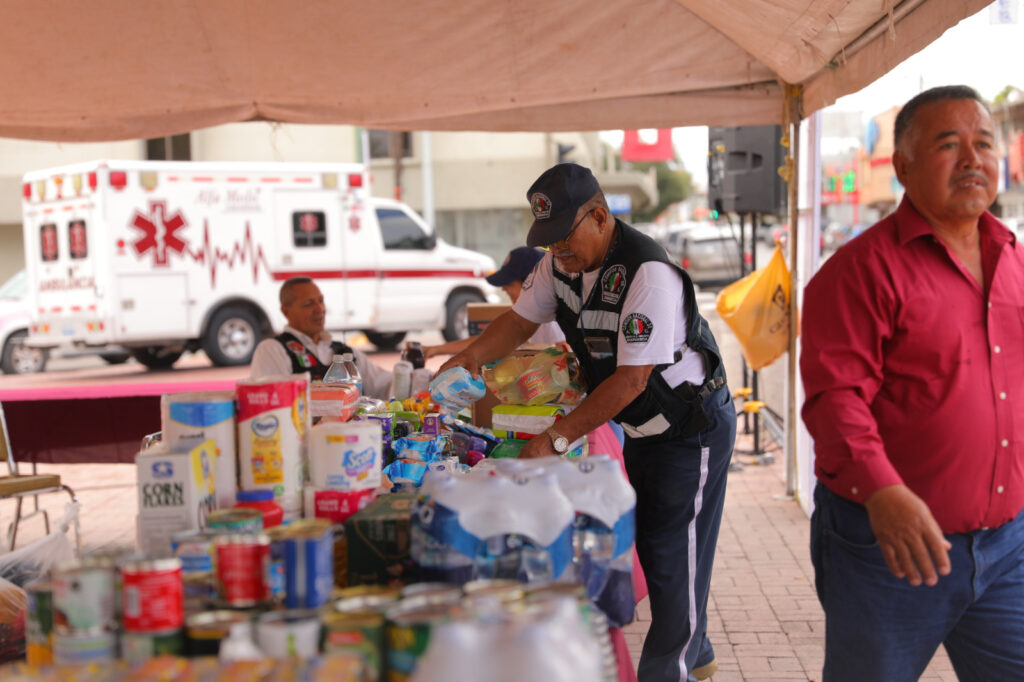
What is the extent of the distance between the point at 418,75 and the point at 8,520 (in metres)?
4.83

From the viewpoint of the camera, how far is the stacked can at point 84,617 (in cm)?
163

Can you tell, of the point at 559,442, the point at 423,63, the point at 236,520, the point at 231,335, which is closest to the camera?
the point at 236,520

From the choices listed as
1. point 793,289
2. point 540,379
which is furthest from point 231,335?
point 540,379

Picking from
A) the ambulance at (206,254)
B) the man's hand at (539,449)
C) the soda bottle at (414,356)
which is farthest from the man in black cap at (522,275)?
the ambulance at (206,254)

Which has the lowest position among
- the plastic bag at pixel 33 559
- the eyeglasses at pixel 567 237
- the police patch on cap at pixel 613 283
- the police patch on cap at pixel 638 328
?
the plastic bag at pixel 33 559

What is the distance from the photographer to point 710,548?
368cm

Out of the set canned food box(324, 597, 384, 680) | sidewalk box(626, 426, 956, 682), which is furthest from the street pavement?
canned food box(324, 597, 384, 680)

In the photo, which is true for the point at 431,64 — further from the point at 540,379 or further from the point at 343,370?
the point at 540,379

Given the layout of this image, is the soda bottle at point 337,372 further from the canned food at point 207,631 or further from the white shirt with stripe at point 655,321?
the canned food at point 207,631

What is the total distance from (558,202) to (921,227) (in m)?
1.16

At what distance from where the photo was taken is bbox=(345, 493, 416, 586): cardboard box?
6.59 ft

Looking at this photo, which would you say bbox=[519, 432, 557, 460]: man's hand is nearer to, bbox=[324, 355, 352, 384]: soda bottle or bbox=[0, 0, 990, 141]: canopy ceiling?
Answer: bbox=[324, 355, 352, 384]: soda bottle

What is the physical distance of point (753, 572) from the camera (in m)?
5.75

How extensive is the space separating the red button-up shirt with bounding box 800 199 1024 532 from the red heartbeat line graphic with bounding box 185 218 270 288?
12958 mm
